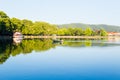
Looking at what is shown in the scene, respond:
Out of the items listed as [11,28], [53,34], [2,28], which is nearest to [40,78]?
[2,28]

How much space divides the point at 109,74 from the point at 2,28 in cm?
5397

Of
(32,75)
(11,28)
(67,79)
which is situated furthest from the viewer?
(11,28)

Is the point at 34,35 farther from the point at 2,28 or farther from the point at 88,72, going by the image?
the point at 88,72

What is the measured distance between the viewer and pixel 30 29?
309 feet

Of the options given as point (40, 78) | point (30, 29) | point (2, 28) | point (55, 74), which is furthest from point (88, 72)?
point (30, 29)

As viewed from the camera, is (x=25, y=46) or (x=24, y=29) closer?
(x=25, y=46)

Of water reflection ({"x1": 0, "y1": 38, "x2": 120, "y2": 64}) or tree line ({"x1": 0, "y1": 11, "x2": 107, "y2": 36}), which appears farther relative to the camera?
tree line ({"x1": 0, "y1": 11, "x2": 107, "y2": 36})

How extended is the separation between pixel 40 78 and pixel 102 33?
119 m

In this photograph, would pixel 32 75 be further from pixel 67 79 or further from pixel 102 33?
pixel 102 33

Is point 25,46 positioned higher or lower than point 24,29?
lower

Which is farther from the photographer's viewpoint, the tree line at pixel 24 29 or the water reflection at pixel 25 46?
the tree line at pixel 24 29

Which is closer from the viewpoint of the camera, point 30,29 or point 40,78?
point 40,78

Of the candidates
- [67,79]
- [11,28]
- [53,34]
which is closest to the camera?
[67,79]

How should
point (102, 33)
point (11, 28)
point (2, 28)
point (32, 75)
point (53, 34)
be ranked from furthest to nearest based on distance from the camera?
point (102, 33)
point (53, 34)
point (11, 28)
point (2, 28)
point (32, 75)
